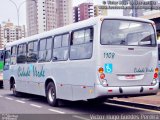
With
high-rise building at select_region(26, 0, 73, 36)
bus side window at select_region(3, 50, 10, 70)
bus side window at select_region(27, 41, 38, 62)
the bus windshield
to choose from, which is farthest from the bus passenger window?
high-rise building at select_region(26, 0, 73, 36)

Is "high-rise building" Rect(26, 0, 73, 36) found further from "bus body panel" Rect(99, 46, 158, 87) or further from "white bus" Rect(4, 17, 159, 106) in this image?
"bus body panel" Rect(99, 46, 158, 87)

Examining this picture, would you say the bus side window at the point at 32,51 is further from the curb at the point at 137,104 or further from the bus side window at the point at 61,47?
the curb at the point at 137,104

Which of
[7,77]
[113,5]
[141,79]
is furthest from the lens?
[113,5]

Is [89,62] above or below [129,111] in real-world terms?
above

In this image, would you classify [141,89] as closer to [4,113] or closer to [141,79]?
[141,79]

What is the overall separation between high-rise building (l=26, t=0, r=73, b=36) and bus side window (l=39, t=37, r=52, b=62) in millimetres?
31714

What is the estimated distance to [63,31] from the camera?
496 inches

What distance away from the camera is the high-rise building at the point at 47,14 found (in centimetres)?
4938

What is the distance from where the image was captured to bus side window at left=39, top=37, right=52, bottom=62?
44.8 feet

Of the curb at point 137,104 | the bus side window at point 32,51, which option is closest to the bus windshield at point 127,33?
the curb at point 137,104

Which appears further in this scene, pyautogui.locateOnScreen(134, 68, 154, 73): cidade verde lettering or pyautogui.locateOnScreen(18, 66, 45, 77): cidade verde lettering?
pyautogui.locateOnScreen(18, 66, 45, 77): cidade verde lettering

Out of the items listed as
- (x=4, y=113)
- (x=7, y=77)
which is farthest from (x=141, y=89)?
(x=7, y=77)

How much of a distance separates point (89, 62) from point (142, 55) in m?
1.75

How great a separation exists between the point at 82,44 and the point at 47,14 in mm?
41247
